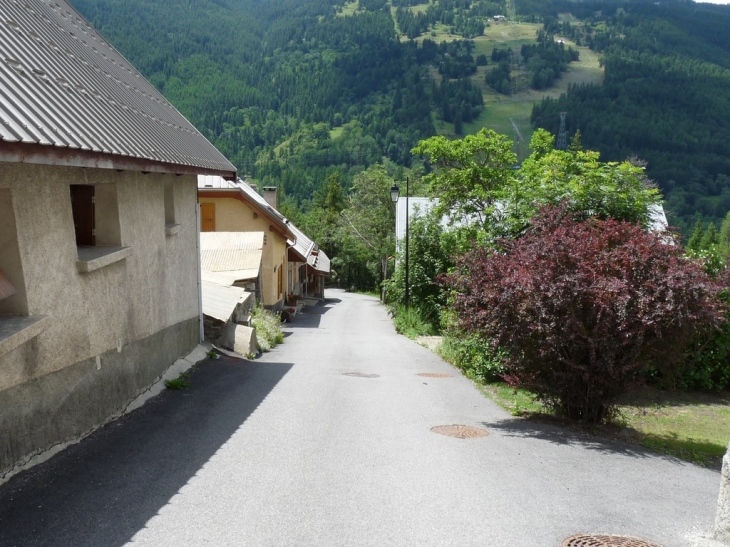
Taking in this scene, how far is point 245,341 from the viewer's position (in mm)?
17641

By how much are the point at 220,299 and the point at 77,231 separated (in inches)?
344

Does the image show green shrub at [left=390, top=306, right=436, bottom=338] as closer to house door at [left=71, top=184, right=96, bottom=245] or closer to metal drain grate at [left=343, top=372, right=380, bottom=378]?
metal drain grate at [left=343, top=372, right=380, bottom=378]

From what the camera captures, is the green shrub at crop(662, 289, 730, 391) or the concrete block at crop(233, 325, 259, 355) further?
the concrete block at crop(233, 325, 259, 355)

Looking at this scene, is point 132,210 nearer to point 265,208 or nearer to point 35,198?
point 35,198

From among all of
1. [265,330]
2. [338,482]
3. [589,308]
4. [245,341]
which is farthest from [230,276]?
[338,482]

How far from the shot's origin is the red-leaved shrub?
9711mm

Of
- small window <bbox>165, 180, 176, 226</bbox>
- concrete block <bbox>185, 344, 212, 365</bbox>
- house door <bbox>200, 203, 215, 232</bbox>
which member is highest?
small window <bbox>165, 180, 176, 226</bbox>

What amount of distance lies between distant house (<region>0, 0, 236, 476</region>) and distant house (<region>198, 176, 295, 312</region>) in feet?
62.4

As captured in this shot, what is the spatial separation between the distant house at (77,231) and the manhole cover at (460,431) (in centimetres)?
432

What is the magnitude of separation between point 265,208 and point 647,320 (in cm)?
2556

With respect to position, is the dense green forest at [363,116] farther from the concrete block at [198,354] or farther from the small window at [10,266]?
the small window at [10,266]

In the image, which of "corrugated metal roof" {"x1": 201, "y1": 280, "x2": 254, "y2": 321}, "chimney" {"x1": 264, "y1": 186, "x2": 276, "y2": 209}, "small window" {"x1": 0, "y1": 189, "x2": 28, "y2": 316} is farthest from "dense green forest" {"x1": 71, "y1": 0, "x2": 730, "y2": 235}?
"small window" {"x1": 0, "y1": 189, "x2": 28, "y2": 316}

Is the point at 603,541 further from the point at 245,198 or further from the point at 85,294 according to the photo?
the point at 245,198

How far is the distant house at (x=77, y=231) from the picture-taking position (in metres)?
6.77
